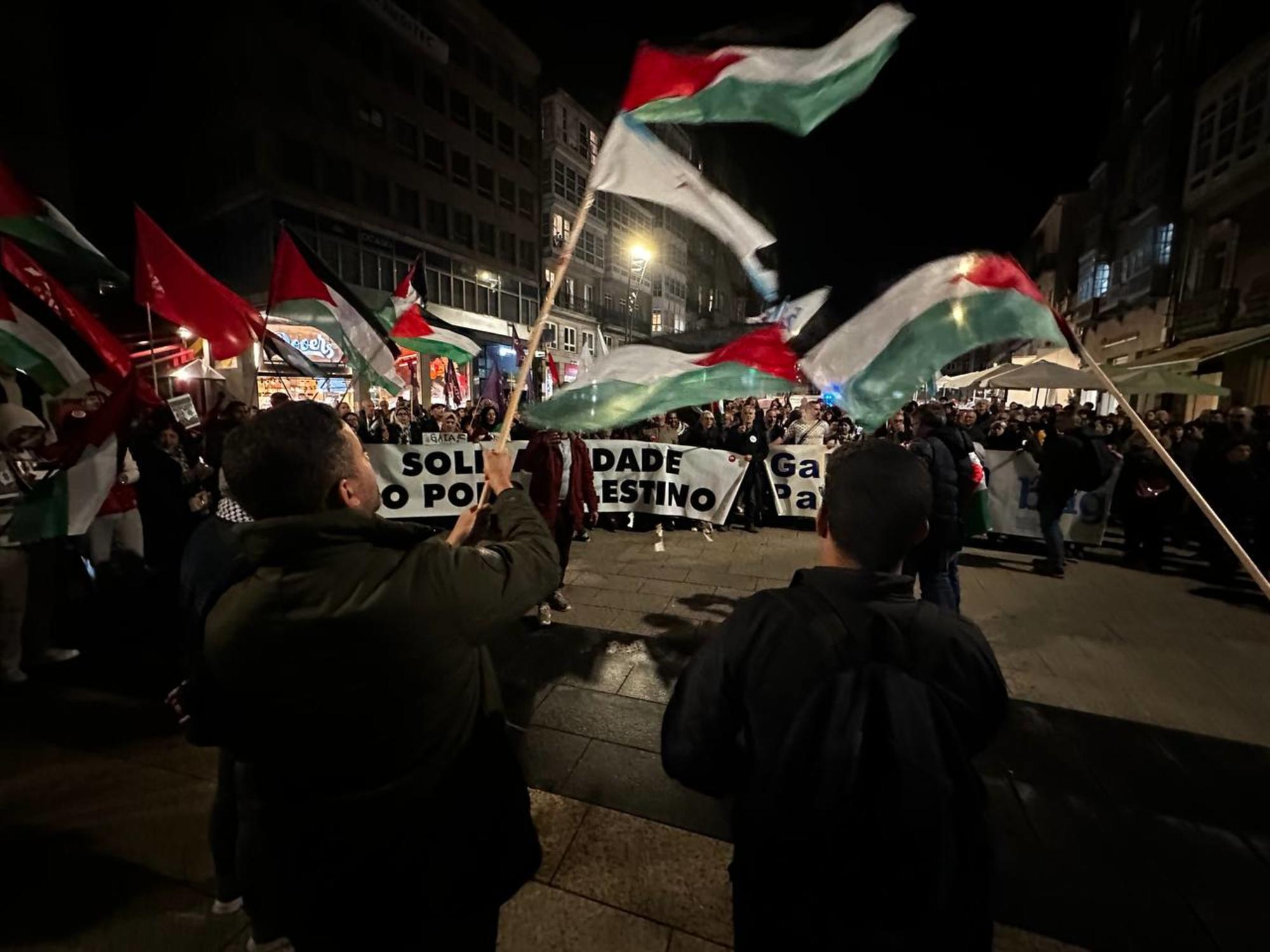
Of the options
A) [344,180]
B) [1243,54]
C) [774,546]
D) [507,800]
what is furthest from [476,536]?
[344,180]

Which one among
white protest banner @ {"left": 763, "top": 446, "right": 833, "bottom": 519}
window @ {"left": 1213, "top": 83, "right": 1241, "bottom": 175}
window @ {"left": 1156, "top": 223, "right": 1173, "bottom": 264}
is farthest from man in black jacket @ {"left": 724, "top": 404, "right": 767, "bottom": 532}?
window @ {"left": 1156, "top": 223, "right": 1173, "bottom": 264}

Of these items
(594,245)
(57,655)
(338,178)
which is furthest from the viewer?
(594,245)

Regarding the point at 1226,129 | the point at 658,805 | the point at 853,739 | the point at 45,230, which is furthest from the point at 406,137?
the point at 853,739

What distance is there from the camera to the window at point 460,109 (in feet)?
110

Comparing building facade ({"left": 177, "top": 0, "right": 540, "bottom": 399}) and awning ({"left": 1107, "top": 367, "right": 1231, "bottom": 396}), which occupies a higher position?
building facade ({"left": 177, "top": 0, "right": 540, "bottom": 399})

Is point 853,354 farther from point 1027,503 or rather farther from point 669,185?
point 1027,503

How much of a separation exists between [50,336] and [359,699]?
4.69 meters

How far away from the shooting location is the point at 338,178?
1050 inches

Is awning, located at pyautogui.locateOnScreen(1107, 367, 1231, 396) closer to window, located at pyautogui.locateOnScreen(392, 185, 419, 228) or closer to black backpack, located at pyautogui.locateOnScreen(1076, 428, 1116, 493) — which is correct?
black backpack, located at pyautogui.locateOnScreen(1076, 428, 1116, 493)

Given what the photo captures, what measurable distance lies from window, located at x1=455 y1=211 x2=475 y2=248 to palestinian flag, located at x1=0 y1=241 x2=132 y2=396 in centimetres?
3225

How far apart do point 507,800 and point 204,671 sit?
87cm

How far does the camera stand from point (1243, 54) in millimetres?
18000

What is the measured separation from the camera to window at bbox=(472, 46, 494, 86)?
35.2m

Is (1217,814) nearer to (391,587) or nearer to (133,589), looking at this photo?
(391,587)
